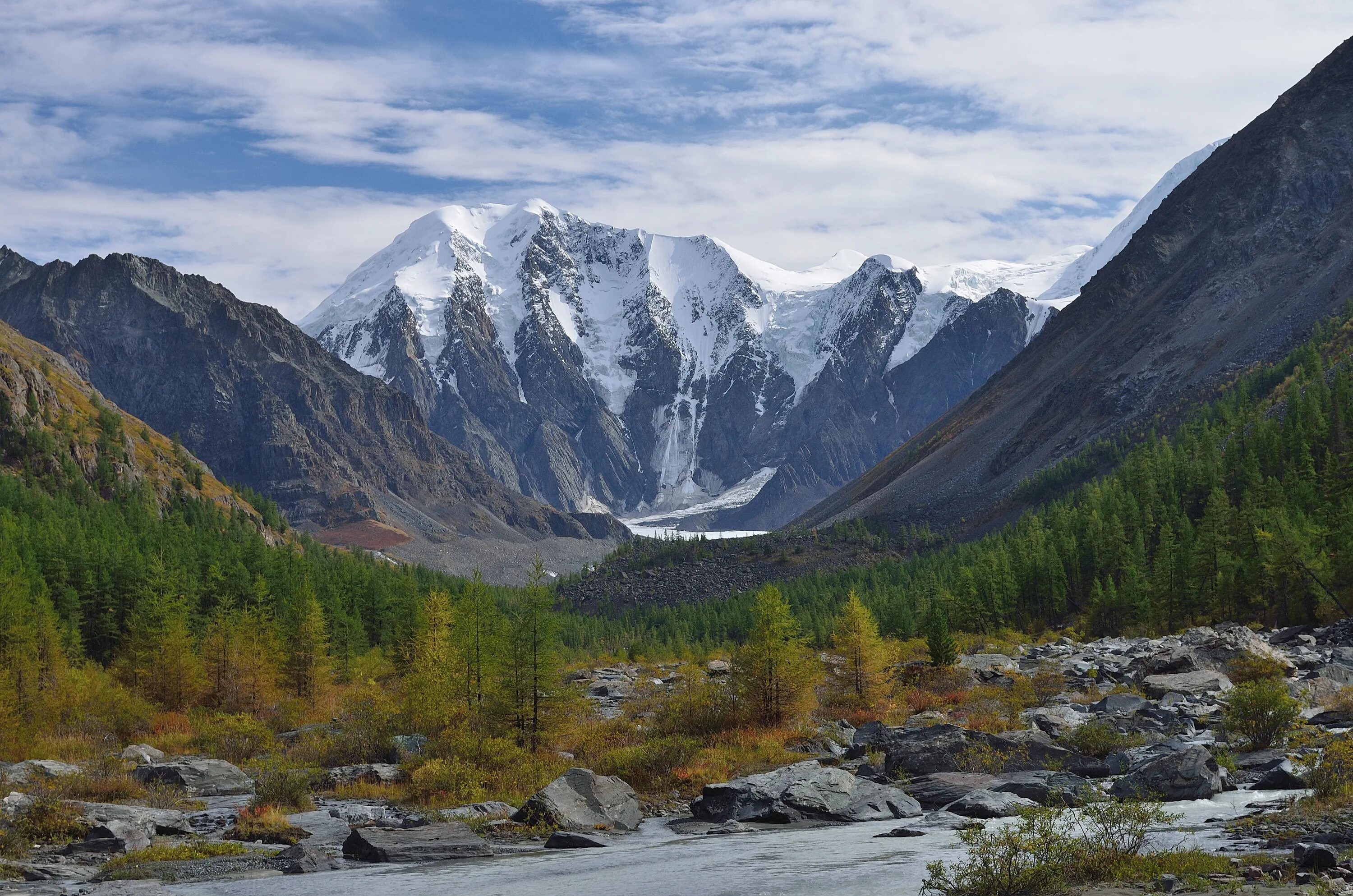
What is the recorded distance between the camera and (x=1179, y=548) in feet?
315

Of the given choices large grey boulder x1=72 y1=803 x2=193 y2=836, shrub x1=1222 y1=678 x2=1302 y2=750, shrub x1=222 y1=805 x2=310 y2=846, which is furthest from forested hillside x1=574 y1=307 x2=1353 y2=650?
large grey boulder x1=72 y1=803 x2=193 y2=836

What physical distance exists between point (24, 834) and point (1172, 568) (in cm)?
8365

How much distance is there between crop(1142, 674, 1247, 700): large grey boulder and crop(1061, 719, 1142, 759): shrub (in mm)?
9730

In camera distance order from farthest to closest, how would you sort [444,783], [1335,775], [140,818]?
[444,783] < [140,818] < [1335,775]

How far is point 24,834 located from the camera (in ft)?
106

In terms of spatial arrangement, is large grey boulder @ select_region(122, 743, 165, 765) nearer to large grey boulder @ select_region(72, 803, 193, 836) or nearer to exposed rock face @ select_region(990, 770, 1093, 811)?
large grey boulder @ select_region(72, 803, 193, 836)

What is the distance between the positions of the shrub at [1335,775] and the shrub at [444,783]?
2723 cm

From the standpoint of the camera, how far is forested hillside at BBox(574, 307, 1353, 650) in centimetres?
8050

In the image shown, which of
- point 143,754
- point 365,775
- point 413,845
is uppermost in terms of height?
point 143,754

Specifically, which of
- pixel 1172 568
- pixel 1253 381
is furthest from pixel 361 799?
pixel 1253 381

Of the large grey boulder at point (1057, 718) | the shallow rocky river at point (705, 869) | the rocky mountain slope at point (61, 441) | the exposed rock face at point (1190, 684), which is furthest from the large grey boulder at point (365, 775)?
the rocky mountain slope at point (61, 441)

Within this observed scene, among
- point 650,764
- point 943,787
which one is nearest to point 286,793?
point 650,764

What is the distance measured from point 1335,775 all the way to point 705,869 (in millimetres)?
15582

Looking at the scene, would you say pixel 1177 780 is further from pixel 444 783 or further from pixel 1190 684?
pixel 444 783
